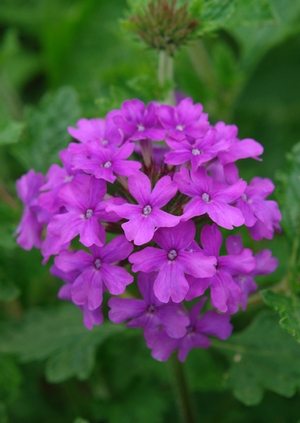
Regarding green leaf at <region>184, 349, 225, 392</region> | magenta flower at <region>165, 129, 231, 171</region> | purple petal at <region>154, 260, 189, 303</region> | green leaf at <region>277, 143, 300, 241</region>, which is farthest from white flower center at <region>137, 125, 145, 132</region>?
green leaf at <region>184, 349, 225, 392</region>

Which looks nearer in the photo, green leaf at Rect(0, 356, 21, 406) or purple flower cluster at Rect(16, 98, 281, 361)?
purple flower cluster at Rect(16, 98, 281, 361)

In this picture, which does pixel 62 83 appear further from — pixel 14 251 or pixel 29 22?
pixel 14 251

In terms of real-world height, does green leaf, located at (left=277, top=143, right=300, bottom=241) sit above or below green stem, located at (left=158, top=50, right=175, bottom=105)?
below

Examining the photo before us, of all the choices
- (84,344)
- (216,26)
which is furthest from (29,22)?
(84,344)

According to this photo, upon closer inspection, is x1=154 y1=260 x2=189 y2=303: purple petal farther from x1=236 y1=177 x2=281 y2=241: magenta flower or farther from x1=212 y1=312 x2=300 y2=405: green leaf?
x1=212 y1=312 x2=300 y2=405: green leaf

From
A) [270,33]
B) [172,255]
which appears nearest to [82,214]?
[172,255]

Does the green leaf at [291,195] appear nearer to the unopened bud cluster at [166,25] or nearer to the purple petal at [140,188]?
the unopened bud cluster at [166,25]

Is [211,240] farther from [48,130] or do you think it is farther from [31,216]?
[48,130]
